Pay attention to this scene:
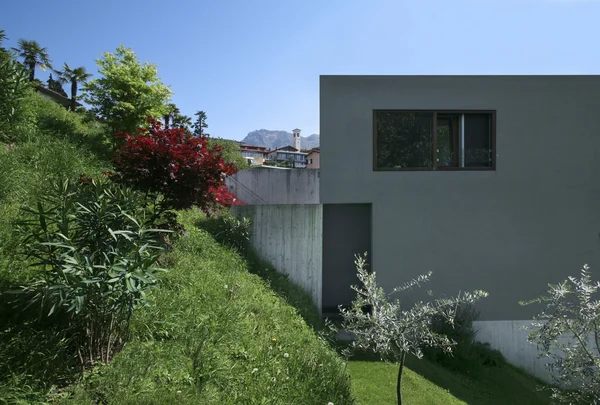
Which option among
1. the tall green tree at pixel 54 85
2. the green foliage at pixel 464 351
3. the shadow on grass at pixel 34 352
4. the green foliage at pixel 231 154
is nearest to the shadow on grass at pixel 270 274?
the green foliage at pixel 464 351

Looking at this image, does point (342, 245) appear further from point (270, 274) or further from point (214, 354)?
point (214, 354)

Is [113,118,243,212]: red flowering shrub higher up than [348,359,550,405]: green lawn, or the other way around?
[113,118,243,212]: red flowering shrub

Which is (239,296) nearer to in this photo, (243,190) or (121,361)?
(121,361)

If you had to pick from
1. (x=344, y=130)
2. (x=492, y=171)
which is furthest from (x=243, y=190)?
(x=492, y=171)

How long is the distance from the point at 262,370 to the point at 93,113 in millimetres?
9481

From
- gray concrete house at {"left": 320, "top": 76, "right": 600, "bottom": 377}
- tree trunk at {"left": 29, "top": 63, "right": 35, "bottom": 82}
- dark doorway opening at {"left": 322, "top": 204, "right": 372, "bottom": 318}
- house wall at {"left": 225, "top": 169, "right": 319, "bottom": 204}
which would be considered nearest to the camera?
tree trunk at {"left": 29, "top": 63, "right": 35, "bottom": 82}

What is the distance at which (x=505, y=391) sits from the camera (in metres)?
7.40

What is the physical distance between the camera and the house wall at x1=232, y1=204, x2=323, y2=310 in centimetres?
838

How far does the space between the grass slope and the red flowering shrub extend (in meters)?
1.05

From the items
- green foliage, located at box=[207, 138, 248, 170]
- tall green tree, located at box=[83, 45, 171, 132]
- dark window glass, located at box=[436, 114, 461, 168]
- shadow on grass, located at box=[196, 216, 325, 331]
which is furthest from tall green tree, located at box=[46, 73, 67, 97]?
dark window glass, located at box=[436, 114, 461, 168]

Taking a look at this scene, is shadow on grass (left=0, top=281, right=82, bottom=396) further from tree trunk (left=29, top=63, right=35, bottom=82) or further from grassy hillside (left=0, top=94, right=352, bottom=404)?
tree trunk (left=29, top=63, right=35, bottom=82)

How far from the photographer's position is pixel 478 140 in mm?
8867

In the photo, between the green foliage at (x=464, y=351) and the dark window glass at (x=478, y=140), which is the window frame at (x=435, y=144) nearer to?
the dark window glass at (x=478, y=140)

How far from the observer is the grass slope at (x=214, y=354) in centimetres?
346
